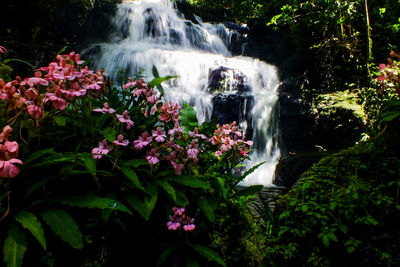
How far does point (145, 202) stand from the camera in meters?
1.44

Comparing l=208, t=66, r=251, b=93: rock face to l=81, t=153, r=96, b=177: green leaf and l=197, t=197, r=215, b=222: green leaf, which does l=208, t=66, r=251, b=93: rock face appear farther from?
l=81, t=153, r=96, b=177: green leaf

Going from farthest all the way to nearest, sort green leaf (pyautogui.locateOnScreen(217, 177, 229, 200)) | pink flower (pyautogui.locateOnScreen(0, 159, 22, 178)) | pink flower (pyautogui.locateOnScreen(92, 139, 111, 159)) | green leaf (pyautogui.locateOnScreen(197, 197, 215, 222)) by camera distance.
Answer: green leaf (pyautogui.locateOnScreen(217, 177, 229, 200)) → green leaf (pyautogui.locateOnScreen(197, 197, 215, 222)) → pink flower (pyautogui.locateOnScreen(92, 139, 111, 159)) → pink flower (pyautogui.locateOnScreen(0, 159, 22, 178))

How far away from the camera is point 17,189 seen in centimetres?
124

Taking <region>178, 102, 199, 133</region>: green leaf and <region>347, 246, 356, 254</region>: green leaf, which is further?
<region>178, 102, 199, 133</region>: green leaf

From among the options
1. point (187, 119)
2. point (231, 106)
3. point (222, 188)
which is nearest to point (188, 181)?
point (222, 188)

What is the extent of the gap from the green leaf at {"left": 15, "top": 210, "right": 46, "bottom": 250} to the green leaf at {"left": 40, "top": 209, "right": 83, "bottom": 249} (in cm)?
5

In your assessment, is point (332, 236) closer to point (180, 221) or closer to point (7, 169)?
point (180, 221)

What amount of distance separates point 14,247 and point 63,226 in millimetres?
189

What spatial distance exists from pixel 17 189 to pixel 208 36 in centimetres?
1626

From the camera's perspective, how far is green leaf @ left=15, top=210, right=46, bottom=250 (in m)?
1.03

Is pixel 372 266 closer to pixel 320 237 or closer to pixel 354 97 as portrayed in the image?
pixel 320 237

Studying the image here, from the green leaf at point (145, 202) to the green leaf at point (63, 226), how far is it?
0.33 metres

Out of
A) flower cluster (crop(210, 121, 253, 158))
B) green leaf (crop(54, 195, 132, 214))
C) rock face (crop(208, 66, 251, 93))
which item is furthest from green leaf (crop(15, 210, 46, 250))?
rock face (crop(208, 66, 251, 93))

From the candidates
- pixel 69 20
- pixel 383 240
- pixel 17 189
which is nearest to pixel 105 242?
pixel 17 189
